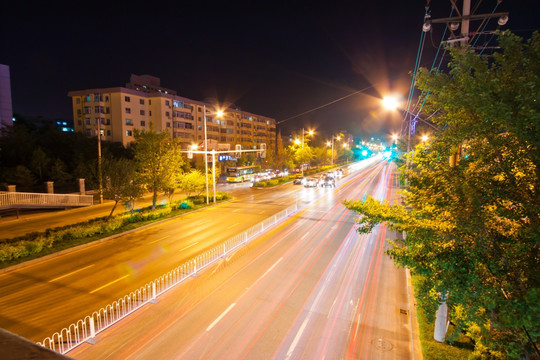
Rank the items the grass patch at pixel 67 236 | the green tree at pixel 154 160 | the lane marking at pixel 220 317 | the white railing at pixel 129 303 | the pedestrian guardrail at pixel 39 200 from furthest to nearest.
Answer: the green tree at pixel 154 160 → the pedestrian guardrail at pixel 39 200 → the grass patch at pixel 67 236 → the lane marking at pixel 220 317 → the white railing at pixel 129 303

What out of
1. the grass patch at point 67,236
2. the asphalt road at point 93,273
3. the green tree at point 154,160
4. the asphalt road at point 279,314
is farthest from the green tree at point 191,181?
the asphalt road at point 279,314

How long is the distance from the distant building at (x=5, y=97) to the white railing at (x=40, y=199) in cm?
3308

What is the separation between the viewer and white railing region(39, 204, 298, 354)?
26.1 feet

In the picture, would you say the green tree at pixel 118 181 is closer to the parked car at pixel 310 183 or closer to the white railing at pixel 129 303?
the white railing at pixel 129 303

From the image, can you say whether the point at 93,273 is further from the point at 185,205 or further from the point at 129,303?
the point at 185,205

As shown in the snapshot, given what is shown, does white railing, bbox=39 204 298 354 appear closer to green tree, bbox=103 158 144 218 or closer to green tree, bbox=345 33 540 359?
green tree, bbox=345 33 540 359

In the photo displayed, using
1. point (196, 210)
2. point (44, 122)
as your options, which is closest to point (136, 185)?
point (196, 210)

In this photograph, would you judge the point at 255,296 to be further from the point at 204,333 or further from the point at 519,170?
the point at 519,170

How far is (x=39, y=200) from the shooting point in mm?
25219

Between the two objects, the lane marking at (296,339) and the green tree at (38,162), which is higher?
the green tree at (38,162)

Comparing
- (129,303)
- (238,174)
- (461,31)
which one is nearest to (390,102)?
(461,31)

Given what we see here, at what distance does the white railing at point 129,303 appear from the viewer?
794 cm

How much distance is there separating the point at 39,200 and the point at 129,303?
883 inches

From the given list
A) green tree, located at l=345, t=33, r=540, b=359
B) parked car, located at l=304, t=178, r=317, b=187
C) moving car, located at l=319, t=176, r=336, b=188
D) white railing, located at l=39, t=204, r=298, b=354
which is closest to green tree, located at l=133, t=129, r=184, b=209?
white railing, located at l=39, t=204, r=298, b=354
